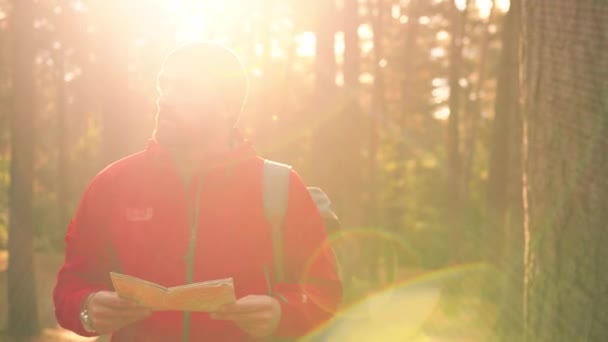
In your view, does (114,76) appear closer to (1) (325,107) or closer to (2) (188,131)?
(1) (325,107)

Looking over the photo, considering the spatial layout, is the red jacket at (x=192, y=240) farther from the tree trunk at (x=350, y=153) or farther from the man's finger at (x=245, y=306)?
the tree trunk at (x=350, y=153)

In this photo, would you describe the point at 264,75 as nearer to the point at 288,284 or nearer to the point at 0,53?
the point at 0,53

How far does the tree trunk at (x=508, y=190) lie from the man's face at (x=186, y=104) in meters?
6.20

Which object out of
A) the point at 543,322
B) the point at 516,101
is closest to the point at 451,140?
the point at 516,101

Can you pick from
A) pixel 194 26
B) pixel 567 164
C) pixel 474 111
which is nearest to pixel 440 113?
pixel 474 111

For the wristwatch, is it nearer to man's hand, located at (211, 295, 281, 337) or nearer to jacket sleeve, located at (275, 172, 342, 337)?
man's hand, located at (211, 295, 281, 337)

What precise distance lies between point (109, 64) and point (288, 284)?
13.4 m

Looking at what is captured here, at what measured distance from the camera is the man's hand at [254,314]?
10.4ft

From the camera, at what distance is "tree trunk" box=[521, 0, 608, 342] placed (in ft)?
14.6

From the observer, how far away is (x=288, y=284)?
11.2 ft

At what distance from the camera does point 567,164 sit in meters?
4.57

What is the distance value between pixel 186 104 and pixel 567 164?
2102 mm

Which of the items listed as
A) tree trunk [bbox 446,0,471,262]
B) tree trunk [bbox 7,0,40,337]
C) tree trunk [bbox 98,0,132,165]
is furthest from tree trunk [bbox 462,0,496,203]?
tree trunk [bbox 7,0,40,337]

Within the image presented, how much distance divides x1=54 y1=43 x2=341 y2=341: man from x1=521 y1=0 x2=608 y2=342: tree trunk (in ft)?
5.32
